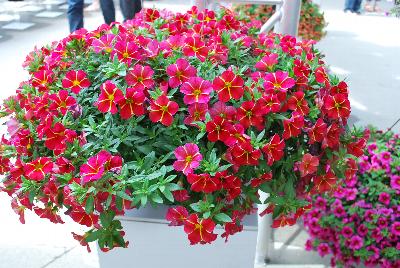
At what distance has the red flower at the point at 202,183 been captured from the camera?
1130 mm

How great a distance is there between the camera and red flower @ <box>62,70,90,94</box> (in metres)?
1.34

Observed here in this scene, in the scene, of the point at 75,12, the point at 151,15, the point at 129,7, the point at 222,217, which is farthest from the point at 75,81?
the point at 75,12

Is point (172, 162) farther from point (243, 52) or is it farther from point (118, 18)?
point (118, 18)

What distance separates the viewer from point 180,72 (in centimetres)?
130

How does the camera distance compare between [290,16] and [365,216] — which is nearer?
[290,16]

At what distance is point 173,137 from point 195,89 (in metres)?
0.13

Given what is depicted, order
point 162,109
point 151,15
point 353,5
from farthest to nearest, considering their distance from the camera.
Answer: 1. point 353,5
2. point 151,15
3. point 162,109

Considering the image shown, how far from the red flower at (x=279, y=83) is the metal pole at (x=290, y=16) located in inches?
32.2

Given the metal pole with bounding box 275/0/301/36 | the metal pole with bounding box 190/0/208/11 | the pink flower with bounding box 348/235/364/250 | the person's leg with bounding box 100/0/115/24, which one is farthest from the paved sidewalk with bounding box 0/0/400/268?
the metal pole with bounding box 190/0/208/11

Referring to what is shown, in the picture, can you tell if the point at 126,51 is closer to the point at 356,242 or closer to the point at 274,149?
the point at 274,149

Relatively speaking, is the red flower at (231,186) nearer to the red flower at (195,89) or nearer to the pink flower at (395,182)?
the red flower at (195,89)

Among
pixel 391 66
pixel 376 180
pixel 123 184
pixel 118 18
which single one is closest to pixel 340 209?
pixel 376 180

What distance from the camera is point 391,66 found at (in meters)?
5.98

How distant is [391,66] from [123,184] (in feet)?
17.9
